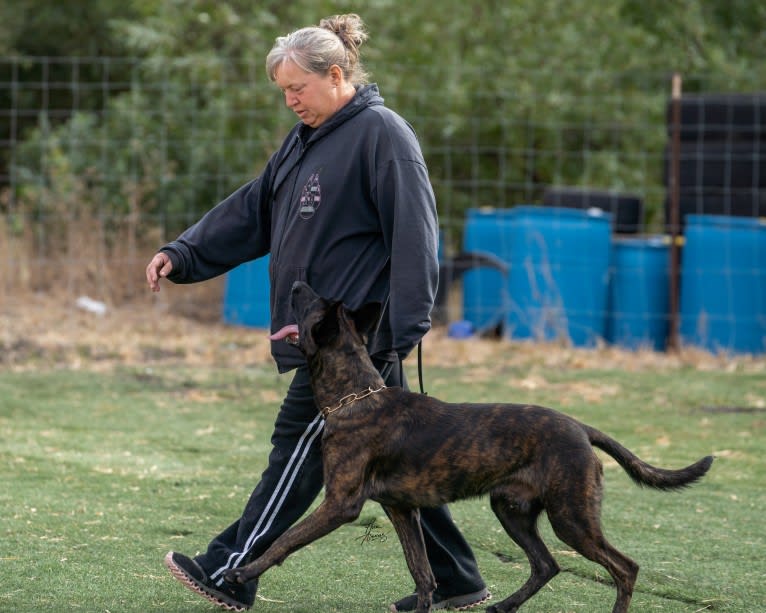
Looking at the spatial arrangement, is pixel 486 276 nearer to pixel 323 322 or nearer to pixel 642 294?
pixel 642 294

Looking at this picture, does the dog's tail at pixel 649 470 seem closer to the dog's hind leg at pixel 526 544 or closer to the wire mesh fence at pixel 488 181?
the dog's hind leg at pixel 526 544

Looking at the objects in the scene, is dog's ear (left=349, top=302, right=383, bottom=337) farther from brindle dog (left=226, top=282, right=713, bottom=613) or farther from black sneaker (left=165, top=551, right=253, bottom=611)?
black sneaker (left=165, top=551, right=253, bottom=611)

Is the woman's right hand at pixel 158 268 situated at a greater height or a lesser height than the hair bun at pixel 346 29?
lesser

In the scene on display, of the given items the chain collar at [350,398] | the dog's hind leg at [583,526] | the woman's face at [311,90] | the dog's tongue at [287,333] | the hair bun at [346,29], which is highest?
the hair bun at [346,29]

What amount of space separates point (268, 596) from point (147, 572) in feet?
1.83

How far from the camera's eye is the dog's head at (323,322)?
412 centimetres

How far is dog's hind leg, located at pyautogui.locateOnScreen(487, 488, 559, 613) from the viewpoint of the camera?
432 centimetres

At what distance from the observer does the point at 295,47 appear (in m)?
4.28

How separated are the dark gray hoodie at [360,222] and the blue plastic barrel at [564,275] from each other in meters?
6.97

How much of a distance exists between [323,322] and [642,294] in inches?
298
